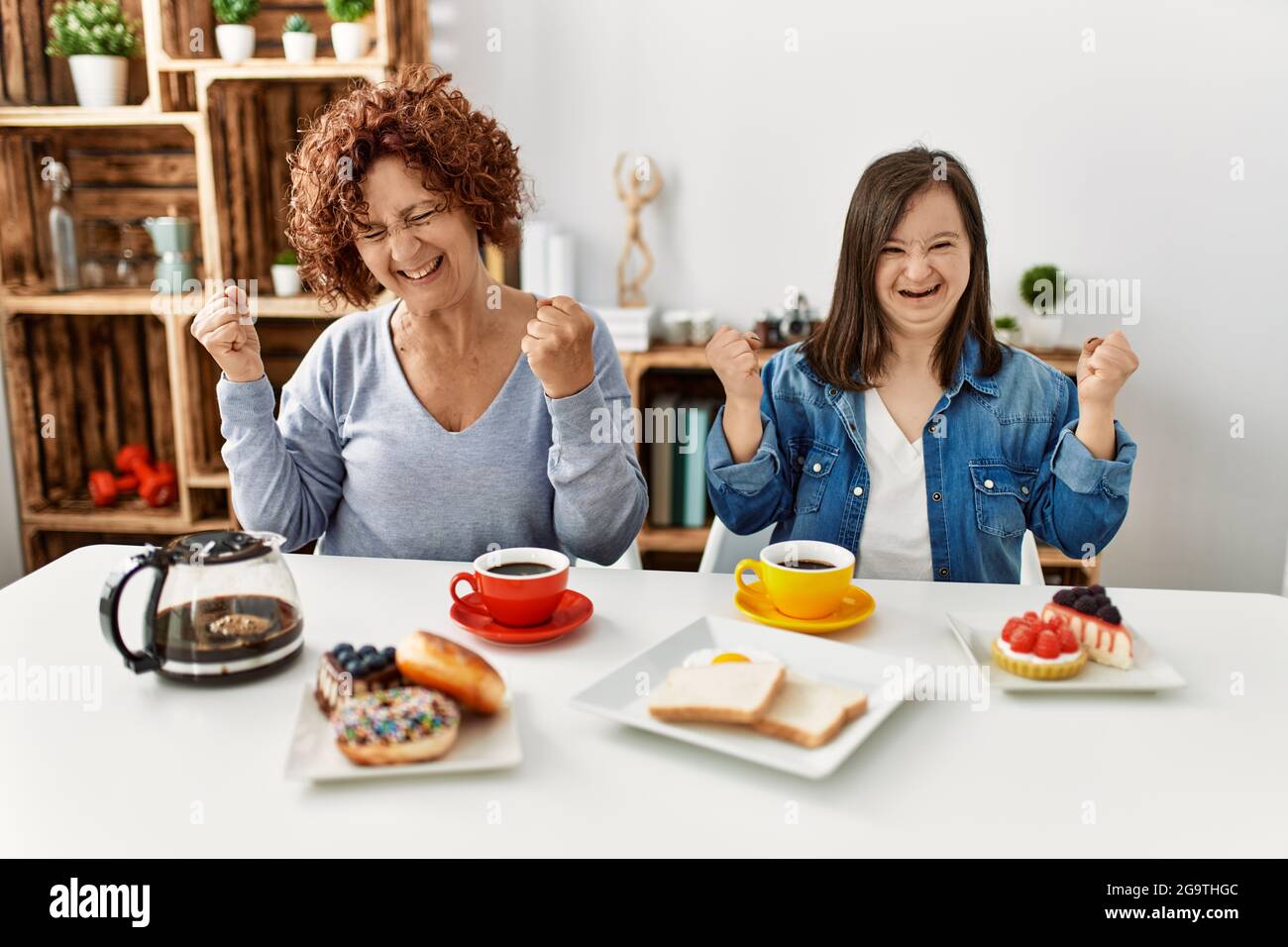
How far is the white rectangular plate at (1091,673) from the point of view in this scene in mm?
1068

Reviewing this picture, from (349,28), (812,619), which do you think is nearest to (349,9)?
(349,28)

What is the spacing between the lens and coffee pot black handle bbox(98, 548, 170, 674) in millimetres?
1046

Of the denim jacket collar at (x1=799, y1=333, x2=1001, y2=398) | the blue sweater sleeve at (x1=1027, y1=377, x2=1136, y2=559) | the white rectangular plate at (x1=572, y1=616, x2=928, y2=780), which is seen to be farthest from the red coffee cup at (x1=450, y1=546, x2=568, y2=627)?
the blue sweater sleeve at (x1=1027, y1=377, x2=1136, y2=559)

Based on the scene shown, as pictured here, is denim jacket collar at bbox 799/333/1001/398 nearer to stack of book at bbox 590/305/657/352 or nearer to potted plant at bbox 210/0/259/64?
stack of book at bbox 590/305/657/352

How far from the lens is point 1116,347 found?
142 centimetres

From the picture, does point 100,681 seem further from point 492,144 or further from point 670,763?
point 492,144

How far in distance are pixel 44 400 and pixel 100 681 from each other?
7.63ft

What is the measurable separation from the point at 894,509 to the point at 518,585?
28.2 inches

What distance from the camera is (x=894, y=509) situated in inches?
65.4

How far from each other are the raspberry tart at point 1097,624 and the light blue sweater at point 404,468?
2.10 ft

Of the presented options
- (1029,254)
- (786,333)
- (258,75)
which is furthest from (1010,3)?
(258,75)

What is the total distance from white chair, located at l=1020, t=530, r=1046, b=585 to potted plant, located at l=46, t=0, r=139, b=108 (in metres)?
2.55

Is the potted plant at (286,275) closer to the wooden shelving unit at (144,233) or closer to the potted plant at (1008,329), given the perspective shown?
the wooden shelving unit at (144,233)

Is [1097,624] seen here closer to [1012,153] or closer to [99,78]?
[1012,153]
